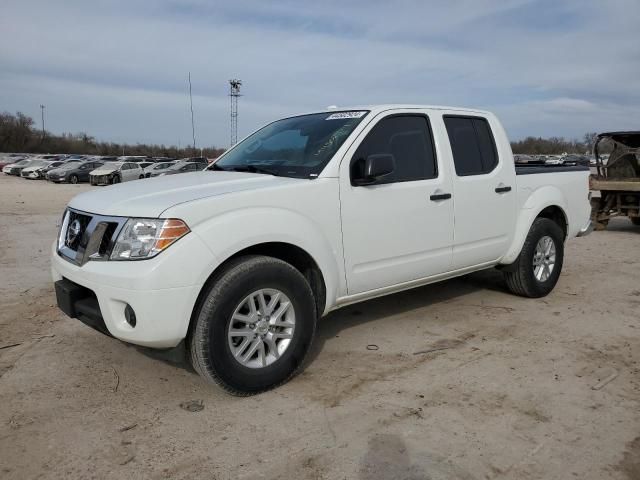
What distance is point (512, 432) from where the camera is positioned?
298cm

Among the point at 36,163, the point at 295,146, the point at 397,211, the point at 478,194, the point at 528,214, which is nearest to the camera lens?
the point at 397,211

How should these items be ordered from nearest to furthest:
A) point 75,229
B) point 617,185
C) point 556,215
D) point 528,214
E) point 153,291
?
point 153,291 < point 75,229 < point 528,214 < point 556,215 < point 617,185

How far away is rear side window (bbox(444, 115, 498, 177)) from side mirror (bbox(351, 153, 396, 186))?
111 cm

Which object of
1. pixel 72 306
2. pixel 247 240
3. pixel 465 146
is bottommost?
pixel 72 306

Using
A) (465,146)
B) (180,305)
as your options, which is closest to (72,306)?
(180,305)

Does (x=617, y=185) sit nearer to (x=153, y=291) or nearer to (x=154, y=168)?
(x=153, y=291)

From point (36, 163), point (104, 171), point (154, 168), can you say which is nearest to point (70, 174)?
point (104, 171)

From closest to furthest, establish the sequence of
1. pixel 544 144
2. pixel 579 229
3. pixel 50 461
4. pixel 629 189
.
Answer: pixel 50 461 → pixel 579 229 → pixel 629 189 → pixel 544 144

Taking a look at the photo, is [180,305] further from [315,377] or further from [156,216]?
[315,377]

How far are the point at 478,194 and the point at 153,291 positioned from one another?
9.82ft

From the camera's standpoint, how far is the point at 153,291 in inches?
116

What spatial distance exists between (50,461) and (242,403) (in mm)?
1080

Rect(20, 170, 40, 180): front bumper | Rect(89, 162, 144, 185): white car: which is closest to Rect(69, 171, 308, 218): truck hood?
Rect(89, 162, 144, 185): white car

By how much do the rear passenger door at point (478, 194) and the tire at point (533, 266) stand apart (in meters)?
0.35
